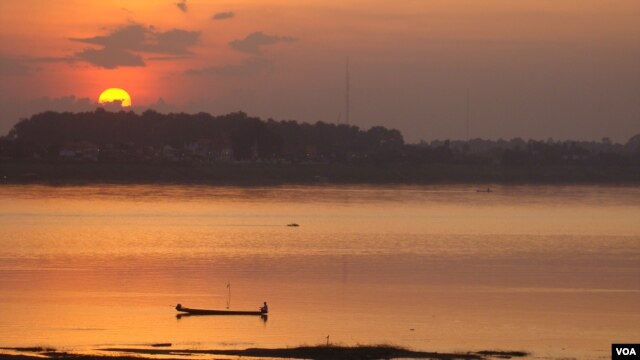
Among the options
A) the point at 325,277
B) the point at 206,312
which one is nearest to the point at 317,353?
the point at 206,312

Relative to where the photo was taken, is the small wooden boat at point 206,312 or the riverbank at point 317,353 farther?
the small wooden boat at point 206,312

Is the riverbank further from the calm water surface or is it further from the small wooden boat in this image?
the small wooden boat

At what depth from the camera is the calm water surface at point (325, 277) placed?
3031cm

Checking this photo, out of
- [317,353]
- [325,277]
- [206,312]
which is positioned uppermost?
[317,353]

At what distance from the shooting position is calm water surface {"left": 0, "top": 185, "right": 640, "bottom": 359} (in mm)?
30312

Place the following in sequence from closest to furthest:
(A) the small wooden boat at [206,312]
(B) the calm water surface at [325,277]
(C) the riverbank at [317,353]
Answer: (C) the riverbank at [317,353], (B) the calm water surface at [325,277], (A) the small wooden boat at [206,312]

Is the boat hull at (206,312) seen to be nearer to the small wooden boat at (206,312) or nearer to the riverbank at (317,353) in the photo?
the small wooden boat at (206,312)

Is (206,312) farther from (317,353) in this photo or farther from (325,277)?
(325,277)

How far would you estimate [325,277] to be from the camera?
45.9m

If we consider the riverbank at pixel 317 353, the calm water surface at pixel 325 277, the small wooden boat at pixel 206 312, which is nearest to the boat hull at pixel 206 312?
the small wooden boat at pixel 206 312

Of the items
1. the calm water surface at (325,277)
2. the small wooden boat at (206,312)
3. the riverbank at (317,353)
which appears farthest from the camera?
the small wooden boat at (206,312)

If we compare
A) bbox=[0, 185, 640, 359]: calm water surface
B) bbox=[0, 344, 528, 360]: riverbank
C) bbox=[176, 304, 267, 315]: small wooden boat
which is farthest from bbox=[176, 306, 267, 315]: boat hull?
bbox=[0, 344, 528, 360]: riverbank

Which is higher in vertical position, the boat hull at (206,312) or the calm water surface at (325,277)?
the boat hull at (206,312)

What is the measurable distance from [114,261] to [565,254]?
23148mm
